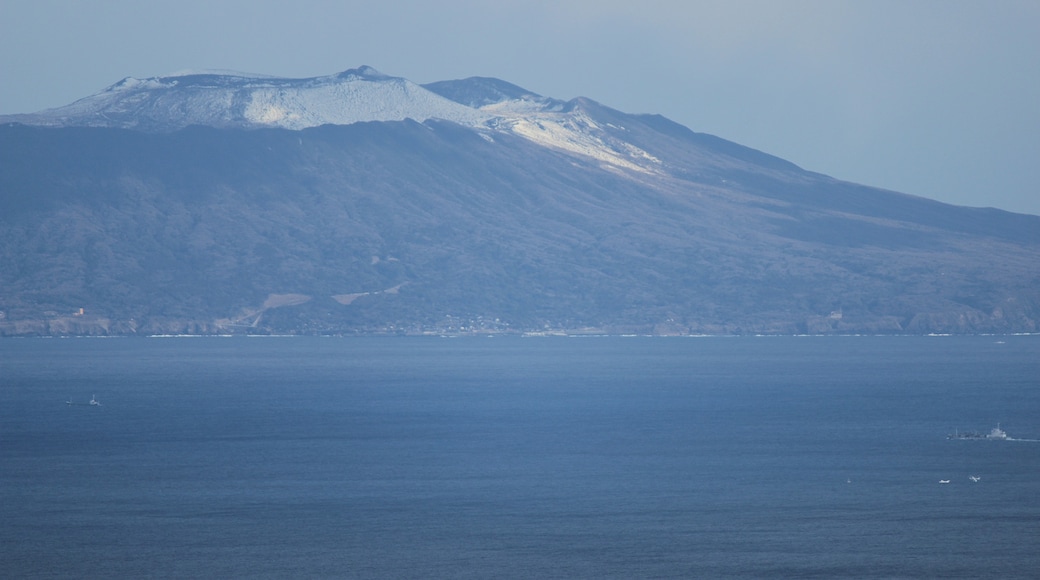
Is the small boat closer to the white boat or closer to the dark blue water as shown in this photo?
the white boat

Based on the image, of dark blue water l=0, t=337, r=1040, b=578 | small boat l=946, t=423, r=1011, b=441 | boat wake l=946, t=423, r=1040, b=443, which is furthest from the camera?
small boat l=946, t=423, r=1011, b=441

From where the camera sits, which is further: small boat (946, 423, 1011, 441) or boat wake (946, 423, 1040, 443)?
small boat (946, 423, 1011, 441)

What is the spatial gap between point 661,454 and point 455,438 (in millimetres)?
14452

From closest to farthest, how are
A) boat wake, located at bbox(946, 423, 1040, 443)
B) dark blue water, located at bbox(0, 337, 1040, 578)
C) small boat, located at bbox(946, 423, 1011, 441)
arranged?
dark blue water, located at bbox(0, 337, 1040, 578)
boat wake, located at bbox(946, 423, 1040, 443)
small boat, located at bbox(946, 423, 1011, 441)

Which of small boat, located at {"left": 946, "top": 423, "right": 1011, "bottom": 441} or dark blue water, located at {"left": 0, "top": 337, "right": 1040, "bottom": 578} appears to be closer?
dark blue water, located at {"left": 0, "top": 337, "right": 1040, "bottom": 578}

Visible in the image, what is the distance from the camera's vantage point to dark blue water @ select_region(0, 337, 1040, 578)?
4769 cm

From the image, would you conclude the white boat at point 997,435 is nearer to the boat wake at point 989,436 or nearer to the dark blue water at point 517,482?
the boat wake at point 989,436

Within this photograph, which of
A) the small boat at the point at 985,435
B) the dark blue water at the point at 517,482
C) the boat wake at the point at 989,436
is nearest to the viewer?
the dark blue water at the point at 517,482

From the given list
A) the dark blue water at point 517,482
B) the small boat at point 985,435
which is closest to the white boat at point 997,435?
the small boat at point 985,435

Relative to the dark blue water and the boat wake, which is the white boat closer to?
the boat wake

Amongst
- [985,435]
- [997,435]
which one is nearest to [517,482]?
[997,435]

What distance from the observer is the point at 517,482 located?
63969 millimetres

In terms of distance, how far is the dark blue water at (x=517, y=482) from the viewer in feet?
156

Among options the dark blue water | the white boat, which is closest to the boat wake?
the white boat
